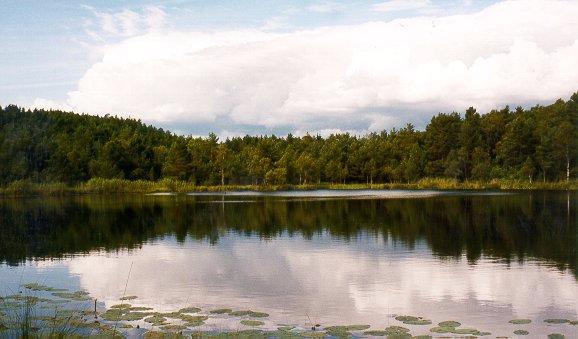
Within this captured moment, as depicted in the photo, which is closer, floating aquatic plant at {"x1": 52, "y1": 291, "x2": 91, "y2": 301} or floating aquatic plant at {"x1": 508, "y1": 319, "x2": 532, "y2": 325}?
floating aquatic plant at {"x1": 508, "y1": 319, "x2": 532, "y2": 325}

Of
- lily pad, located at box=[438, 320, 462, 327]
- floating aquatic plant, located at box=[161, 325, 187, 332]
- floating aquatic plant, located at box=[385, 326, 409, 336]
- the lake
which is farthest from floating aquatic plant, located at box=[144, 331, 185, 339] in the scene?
lily pad, located at box=[438, 320, 462, 327]

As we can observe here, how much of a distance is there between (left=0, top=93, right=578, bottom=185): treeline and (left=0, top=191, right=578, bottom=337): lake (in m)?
80.7

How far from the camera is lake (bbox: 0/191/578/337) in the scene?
21.1m

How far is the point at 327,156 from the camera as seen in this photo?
163375 millimetres

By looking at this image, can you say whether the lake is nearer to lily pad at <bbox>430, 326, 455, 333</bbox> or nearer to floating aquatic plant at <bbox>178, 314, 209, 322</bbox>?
floating aquatic plant at <bbox>178, 314, 209, 322</bbox>

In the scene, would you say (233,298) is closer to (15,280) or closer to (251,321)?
(251,321)

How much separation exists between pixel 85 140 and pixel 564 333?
15851cm

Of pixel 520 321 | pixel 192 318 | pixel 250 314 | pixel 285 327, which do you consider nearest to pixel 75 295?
pixel 192 318

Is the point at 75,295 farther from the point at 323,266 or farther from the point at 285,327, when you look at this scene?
the point at 323,266

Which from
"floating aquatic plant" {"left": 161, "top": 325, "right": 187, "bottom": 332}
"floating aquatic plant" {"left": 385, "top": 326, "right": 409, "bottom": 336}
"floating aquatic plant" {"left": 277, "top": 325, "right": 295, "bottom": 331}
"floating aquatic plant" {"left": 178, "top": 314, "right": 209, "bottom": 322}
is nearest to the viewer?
"floating aquatic plant" {"left": 385, "top": 326, "right": 409, "bottom": 336}

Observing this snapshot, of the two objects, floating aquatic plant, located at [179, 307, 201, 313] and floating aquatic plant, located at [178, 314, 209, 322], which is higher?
floating aquatic plant, located at [178, 314, 209, 322]

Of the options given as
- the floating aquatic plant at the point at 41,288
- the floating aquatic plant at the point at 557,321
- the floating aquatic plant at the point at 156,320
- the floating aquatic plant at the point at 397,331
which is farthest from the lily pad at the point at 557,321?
the floating aquatic plant at the point at 41,288

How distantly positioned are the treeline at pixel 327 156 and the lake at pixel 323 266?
265ft

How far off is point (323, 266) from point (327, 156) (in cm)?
13333
